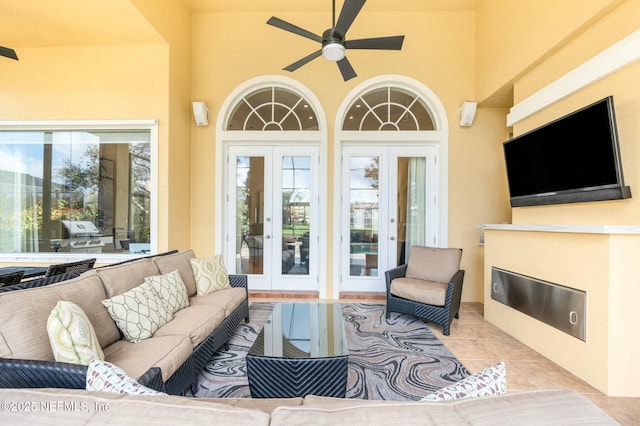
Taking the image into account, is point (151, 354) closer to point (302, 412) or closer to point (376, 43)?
point (302, 412)

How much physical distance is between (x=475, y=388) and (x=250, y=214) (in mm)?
4300

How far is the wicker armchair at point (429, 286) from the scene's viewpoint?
3.28 meters

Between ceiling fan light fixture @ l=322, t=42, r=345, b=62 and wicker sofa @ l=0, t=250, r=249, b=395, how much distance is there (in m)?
2.58

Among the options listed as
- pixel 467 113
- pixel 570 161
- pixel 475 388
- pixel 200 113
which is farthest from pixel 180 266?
pixel 467 113

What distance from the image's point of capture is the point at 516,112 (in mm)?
3660

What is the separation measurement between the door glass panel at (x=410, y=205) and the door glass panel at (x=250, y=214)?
224 cm

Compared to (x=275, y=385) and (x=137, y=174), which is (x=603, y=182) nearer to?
(x=275, y=385)

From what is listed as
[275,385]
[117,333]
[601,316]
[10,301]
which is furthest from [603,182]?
[10,301]

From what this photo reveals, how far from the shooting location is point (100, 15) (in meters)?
3.43

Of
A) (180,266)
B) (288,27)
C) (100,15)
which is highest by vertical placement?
(100,15)

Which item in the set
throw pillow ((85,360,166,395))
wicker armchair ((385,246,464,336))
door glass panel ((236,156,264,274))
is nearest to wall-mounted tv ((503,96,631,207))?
wicker armchair ((385,246,464,336))

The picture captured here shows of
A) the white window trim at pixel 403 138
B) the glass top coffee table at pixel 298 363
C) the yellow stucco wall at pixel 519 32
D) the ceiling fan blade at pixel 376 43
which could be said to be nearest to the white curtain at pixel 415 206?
the white window trim at pixel 403 138

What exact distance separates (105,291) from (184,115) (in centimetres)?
318

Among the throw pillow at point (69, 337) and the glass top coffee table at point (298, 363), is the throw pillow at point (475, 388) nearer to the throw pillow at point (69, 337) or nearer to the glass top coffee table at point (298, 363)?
the glass top coffee table at point (298, 363)
